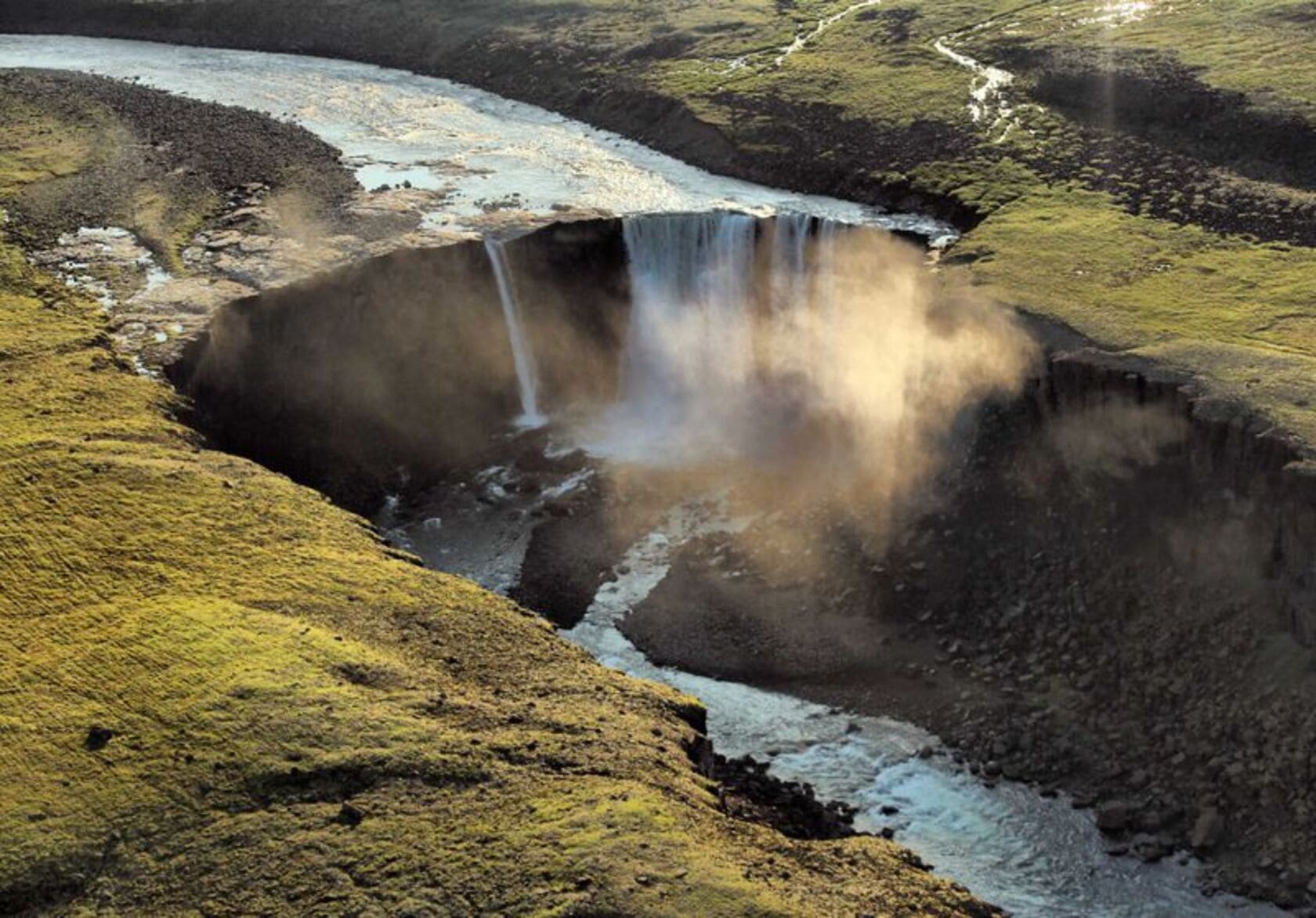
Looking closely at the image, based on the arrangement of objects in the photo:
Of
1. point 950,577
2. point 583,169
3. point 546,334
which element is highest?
point 583,169

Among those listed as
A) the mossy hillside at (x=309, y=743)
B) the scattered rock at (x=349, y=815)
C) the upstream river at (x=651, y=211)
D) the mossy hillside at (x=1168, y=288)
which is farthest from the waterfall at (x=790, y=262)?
the scattered rock at (x=349, y=815)

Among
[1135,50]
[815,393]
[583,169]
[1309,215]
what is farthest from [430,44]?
[1309,215]

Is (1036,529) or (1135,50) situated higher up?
(1135,50)

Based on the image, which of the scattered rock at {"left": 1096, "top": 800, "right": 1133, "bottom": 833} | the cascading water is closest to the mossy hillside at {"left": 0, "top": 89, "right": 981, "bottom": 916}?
the scattered rock at {"left": 1096, "top": 800, "right": 1133, "bottom": 833}

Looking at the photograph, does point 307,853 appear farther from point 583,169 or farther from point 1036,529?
point 583,169

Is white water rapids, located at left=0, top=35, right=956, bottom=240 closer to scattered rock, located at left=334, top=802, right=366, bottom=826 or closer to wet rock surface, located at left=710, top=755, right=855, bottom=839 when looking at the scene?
wet rock surface, located at left=710, top=755, right=855, bottom=839

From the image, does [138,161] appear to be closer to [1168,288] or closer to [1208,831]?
[1168,288]

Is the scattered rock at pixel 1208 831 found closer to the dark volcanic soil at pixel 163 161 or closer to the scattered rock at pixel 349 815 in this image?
the scattered rock at pixel 349 815

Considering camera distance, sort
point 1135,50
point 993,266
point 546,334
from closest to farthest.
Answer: point 993,266 < point 546,334 < point 1135,50
